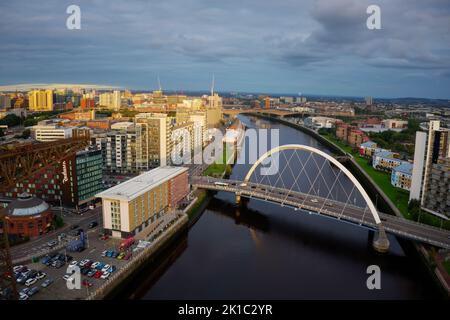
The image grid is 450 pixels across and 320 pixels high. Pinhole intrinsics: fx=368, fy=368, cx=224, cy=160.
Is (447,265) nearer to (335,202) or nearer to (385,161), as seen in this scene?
(335,202)

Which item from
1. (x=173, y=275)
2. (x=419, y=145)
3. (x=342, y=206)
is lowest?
(x=173, y=275)

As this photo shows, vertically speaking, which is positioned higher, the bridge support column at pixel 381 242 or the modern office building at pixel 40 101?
the modern office building at pixel 40 101

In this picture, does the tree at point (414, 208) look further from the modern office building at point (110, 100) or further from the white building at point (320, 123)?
the modern office building at point (110, 100)

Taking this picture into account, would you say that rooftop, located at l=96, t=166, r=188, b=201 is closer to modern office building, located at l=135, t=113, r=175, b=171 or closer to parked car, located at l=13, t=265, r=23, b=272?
parked car, located at l=13, t=265, r=23, b=272

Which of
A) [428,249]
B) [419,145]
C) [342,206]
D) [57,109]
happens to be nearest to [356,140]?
[419,145]

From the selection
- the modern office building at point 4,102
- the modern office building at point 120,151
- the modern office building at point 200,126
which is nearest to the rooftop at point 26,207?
the modern office building at point 120,151

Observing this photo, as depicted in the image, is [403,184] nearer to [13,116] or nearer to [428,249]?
[428,249]
